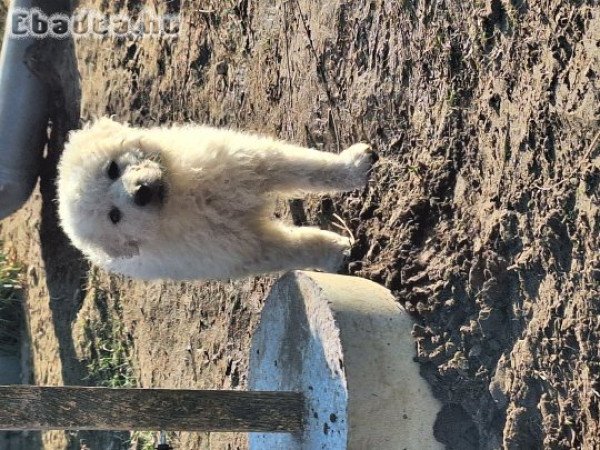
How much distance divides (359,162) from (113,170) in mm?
1103

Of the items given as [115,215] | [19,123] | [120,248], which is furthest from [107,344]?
[115,215]

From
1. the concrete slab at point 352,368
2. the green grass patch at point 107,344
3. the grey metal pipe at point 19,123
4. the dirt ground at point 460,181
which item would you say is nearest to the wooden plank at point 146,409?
the concrete slab at point 352,368

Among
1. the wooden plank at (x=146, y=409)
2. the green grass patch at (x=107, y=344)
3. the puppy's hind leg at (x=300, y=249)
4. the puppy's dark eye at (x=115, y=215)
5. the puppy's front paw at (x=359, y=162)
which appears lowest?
the green grass patch at (x=107, y=344)

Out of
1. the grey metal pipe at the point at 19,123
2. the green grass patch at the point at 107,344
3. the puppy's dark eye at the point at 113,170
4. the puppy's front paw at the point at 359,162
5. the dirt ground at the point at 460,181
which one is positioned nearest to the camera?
the dirt ground at the point at 460,181

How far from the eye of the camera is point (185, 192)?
10.8 feet

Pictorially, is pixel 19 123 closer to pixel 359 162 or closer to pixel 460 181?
pixel 359 162

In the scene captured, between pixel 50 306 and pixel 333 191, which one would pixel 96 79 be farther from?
pixel 333 191

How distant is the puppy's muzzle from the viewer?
3.19 m

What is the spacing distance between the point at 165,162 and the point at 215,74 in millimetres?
1869

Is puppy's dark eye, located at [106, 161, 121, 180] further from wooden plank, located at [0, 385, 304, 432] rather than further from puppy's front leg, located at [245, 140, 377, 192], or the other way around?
wooden plank, located at [0, 385, 304, 432]

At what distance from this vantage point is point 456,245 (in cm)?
308

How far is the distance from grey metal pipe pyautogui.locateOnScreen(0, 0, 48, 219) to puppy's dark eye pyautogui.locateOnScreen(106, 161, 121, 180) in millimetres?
3446

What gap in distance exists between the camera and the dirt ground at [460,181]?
260cm

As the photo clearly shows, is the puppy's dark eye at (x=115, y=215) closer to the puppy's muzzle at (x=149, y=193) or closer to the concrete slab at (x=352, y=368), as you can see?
the puppy's muzzle at (x=149, y=193)
